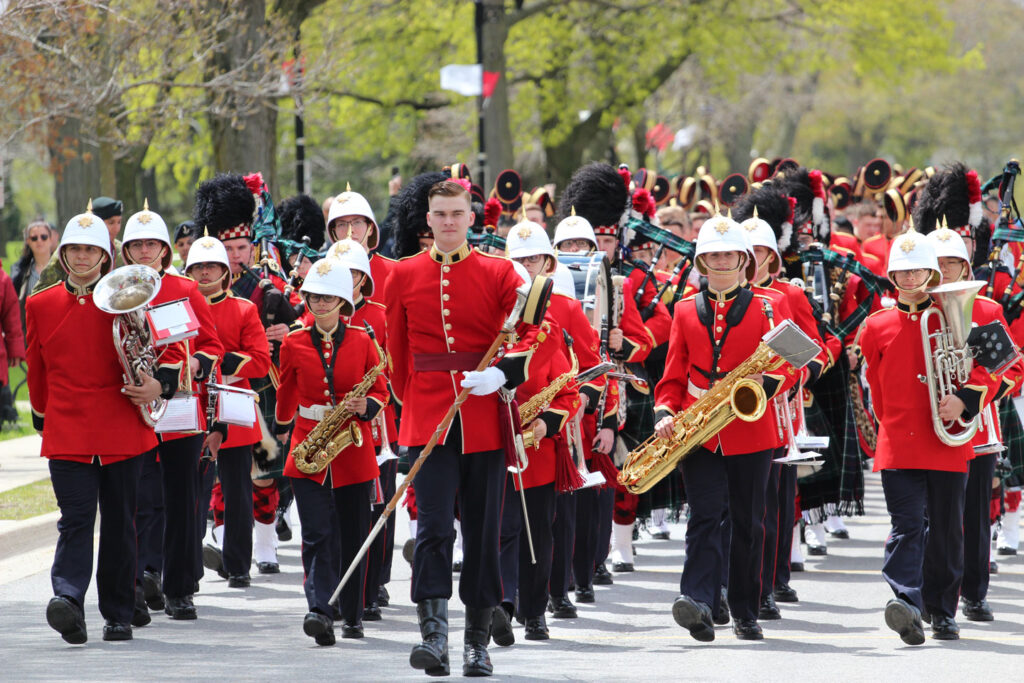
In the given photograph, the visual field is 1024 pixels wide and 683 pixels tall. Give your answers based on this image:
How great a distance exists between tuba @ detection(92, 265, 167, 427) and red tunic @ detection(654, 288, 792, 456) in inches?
92.7

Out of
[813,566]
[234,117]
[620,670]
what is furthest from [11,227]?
[620,670]

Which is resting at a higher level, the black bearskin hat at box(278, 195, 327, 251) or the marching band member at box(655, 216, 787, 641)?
the black bearskin hat at box(278, 195, 327, 251)

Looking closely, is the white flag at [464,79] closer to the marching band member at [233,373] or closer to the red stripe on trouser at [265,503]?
the red stripe on trouser at [265,503]

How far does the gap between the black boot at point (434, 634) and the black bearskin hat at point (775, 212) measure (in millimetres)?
4123

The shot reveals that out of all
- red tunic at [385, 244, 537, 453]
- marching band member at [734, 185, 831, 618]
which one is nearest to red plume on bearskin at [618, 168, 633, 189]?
marching band member at [734, 185, 831, 618]

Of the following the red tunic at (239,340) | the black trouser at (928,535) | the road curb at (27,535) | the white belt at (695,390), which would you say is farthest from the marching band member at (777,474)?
the road curb at (27,535)

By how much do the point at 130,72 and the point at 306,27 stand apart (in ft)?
30.1

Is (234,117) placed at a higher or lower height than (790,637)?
higher

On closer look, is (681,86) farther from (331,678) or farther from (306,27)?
(331,678)

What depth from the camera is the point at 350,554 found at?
8.46 m

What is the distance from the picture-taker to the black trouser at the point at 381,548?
871 cm

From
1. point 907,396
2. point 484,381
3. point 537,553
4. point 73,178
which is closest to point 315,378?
point 537,553

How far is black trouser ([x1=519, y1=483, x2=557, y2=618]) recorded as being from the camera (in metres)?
8.37

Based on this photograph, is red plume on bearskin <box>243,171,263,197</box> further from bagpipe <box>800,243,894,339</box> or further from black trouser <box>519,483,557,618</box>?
black trouser <box>519,483,557,618</box>
